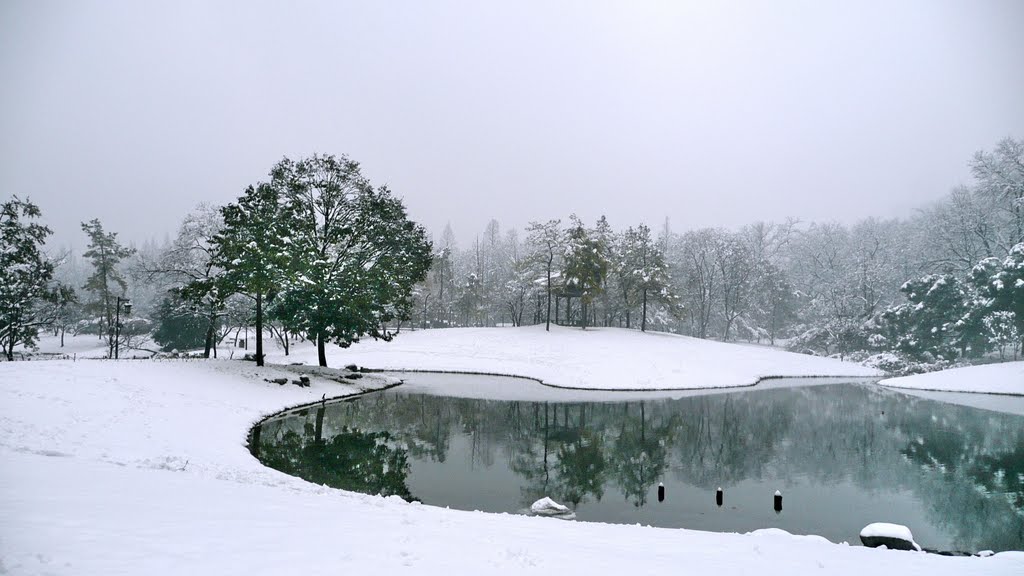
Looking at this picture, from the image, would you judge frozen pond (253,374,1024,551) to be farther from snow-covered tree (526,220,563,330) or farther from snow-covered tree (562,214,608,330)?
snow-covered tree (526,220,563,330)

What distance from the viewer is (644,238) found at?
67.8 meters

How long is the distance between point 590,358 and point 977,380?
30.2 m

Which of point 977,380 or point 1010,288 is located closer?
point 977,380

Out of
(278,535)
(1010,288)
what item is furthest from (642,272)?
(278,535)

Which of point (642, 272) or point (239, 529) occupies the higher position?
point (642, 272)

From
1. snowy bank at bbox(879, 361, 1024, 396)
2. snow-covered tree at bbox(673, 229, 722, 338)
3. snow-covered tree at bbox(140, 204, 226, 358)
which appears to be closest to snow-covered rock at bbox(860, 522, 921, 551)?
snow-covered tree at bbox(140, 204, 226, 358)

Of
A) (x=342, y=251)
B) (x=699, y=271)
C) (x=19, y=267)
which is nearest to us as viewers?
(x=19, y=267)

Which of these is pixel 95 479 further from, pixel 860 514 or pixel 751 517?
pixel 860 514

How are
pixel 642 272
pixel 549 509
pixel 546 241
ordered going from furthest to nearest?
1. pixel 546 241
2. pixel 642 272
3. pixel 549 509

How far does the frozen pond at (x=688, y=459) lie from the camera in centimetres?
1466

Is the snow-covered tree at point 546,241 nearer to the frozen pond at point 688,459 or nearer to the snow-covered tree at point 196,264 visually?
the frozen pond at point 688,459

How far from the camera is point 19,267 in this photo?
105 ft

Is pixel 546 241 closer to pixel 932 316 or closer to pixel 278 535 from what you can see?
pixel 932 316

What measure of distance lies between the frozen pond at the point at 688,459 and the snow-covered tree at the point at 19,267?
19773 millimetres
